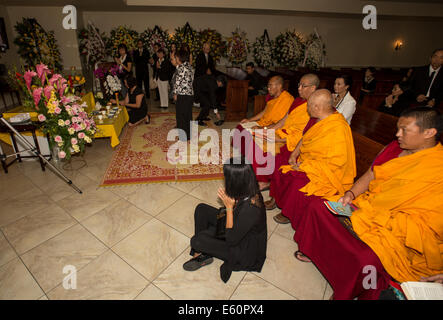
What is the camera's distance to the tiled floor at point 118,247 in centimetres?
203

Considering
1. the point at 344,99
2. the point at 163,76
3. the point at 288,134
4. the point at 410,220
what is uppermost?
the point at 163,76

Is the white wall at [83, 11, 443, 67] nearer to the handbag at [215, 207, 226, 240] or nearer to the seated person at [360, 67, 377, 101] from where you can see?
the seated person at [360, 67, 377, 101]

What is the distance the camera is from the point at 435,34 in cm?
1267

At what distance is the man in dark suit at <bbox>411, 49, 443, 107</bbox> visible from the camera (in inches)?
164

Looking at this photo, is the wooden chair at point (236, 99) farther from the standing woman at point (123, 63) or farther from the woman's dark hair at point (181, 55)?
the standing woman at point (123, 63)

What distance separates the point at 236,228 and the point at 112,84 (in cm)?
488

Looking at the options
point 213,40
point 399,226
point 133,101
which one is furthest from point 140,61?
point 399,226

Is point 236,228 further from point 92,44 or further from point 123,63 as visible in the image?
point 92,44

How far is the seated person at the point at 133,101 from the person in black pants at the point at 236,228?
3.95 m

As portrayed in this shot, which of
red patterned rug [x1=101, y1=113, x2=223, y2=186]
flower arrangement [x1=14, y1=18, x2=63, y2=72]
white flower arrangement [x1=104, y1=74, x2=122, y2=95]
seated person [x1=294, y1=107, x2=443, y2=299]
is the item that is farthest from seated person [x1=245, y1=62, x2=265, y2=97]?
flower arrangement [x1=14, y1=18, x2=63, y2=72]

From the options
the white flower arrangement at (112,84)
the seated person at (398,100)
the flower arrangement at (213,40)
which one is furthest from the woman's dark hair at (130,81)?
the seated person at (398,100)

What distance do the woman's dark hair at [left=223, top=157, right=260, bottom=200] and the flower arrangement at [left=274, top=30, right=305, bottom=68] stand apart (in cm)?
1011

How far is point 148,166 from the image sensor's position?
3951mm
